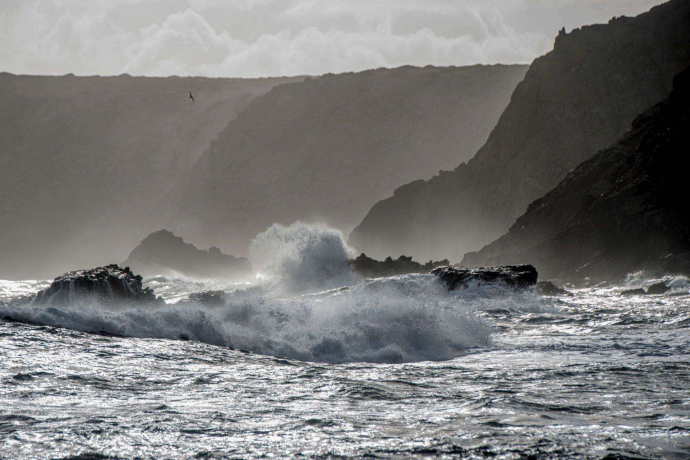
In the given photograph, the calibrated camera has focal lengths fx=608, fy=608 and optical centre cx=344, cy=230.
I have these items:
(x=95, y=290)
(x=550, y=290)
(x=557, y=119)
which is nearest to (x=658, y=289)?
(x=550, y=290)

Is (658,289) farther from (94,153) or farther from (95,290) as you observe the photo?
(94,153)

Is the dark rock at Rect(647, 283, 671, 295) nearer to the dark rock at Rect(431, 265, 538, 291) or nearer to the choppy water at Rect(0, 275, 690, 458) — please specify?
the dark rock at Rect(431, 265, 538, 291)

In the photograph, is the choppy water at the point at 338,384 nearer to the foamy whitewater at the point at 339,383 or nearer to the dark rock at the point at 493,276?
the foamy whitewater at the point at 339,383

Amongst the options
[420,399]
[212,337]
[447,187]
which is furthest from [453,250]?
[420,399]

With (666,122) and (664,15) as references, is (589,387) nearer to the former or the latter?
(666,122)

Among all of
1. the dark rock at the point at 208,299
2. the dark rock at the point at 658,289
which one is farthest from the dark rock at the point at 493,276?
the dark rock at the point at 208,299

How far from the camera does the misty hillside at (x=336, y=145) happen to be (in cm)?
8125

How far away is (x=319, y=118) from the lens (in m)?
92.1

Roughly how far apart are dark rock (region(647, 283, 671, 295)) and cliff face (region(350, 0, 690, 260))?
62.3 ft

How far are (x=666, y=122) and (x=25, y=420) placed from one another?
2735cm

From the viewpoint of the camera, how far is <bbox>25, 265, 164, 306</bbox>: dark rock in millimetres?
15883

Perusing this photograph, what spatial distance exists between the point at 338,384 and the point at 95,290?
445 inches

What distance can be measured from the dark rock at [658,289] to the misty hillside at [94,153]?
71965 mm

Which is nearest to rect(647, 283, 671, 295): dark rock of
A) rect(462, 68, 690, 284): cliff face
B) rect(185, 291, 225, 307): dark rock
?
rect(462, 68, 690, 284): cliff face
